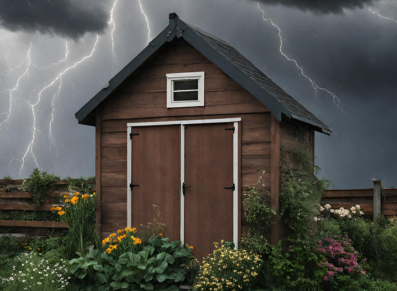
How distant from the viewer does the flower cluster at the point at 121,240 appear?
672cm

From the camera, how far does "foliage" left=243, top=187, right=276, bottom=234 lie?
6426mm

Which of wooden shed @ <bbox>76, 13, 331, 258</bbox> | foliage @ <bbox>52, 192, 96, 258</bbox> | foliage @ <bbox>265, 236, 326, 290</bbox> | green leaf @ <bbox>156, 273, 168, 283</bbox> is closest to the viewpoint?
foliage @ <bbox>265, 236, 326, 290</bbox>

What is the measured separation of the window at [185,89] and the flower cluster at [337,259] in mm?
3418

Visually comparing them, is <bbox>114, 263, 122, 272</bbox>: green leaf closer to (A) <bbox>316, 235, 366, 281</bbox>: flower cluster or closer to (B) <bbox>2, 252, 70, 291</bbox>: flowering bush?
(B) <bbox>2, 252, 70, 291</bbox>: flowering bush

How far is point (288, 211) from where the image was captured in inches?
263

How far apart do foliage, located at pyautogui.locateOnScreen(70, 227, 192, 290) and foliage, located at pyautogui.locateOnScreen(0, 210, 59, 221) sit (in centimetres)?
364

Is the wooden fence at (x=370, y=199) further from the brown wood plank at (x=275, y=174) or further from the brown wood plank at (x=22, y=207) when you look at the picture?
the brown wood plank at (x=22, y=207)

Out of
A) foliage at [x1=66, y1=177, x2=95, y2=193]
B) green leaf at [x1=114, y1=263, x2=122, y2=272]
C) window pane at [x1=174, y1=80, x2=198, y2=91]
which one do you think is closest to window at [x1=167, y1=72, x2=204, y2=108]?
window pane at [x1=174, y1=80, x2=198, y2=91]

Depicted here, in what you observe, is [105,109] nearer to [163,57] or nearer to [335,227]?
[163,57]

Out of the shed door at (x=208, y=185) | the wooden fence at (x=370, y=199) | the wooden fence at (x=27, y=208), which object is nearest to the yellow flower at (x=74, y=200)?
the shed door at (x=208, y=185)

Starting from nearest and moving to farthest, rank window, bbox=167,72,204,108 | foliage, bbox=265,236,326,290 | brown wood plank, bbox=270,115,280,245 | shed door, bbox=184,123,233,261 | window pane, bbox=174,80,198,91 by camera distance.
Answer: foliage, bbox=265,236,326,290 → brown wood plank, bbox=270,115,280,245 → shed door, bbox=184,123,233,261 → window, bbox=167,72,204,108 → window pane, bbox=174,80,198,91

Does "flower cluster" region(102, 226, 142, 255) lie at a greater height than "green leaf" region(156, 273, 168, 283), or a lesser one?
greater

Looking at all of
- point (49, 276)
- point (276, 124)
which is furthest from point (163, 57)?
point (49, 276)

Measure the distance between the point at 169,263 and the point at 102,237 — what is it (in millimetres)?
1753
